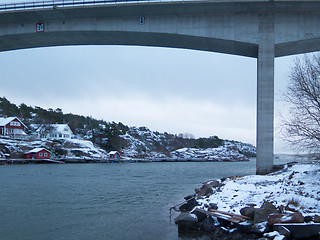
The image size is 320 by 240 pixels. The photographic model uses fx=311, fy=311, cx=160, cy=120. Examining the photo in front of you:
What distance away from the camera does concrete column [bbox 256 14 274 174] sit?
21328 mm

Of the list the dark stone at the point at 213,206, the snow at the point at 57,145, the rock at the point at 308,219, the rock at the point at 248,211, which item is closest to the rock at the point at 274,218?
the rock at the point at 308,219

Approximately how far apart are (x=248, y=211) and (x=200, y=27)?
14.9 meters

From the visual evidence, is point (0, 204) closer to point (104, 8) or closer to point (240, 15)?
point (104, 8)

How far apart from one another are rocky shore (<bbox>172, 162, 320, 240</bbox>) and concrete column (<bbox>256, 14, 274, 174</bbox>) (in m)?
4.28

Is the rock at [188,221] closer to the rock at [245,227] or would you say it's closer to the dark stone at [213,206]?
the dark stone at [213,206]

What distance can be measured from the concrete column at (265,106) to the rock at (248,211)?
365 inches

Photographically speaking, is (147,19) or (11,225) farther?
(147,19)

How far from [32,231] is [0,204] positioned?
7843 millimetres

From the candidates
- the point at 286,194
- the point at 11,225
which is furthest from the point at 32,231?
the point at 286,194

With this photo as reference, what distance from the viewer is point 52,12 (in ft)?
78.1

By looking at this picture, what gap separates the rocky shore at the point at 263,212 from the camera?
10836mm

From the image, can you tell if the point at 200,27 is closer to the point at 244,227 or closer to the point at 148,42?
the point at 148,42

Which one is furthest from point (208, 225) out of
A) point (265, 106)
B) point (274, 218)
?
point (265, 106)

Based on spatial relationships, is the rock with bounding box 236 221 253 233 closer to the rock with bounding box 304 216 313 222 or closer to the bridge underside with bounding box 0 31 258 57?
the rock with bounding box 304 216 313 222
